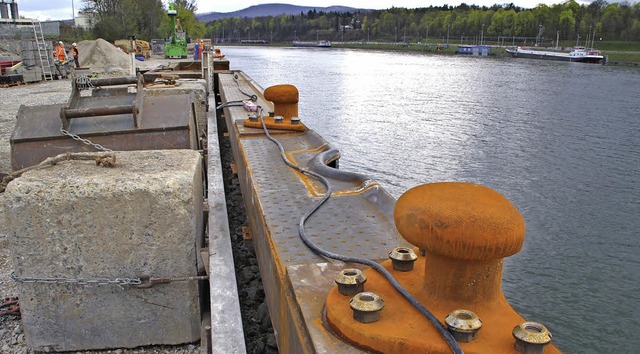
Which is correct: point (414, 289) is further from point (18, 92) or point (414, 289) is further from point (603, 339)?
point (18, 92)

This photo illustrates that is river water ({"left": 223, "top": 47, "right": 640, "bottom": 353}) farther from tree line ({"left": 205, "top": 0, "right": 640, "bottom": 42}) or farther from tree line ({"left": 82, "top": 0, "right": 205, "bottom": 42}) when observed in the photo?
tree line ({"left": 205, "top": 0, "right": 640, "bottom": 42})

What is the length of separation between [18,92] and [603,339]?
1932cm

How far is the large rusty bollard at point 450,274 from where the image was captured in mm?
1838

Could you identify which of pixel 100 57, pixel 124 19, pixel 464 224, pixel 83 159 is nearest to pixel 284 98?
pixel 83 159

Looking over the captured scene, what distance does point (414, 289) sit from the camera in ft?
7.27

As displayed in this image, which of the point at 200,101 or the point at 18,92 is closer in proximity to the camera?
the point at 200,101

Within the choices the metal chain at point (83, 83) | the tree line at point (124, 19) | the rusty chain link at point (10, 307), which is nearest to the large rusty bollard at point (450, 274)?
the rusty chain link at point (10, 307)

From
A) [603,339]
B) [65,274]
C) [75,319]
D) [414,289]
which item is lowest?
[603,339]

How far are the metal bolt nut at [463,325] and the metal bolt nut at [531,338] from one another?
13cm

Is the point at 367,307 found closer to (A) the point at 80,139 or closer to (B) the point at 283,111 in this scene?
(A) the point at 80,139

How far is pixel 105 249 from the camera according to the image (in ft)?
10.2

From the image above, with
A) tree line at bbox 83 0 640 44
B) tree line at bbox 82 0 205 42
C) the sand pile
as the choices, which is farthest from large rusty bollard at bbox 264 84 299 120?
Result: tree line at bbox 83 0 640 44

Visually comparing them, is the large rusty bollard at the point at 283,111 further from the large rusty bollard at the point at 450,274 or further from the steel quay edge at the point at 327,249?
the large rusty bollard at the point at 450,274

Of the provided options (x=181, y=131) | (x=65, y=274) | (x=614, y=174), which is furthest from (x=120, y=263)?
(x=614, y=174)
